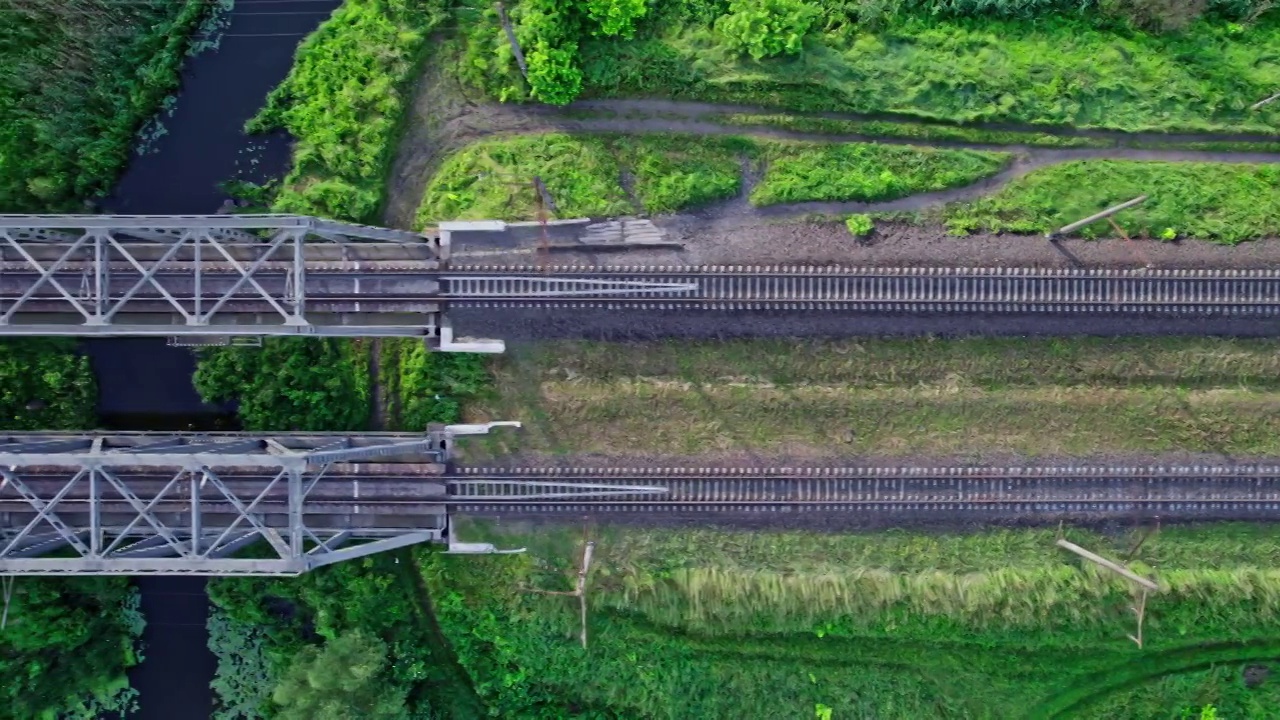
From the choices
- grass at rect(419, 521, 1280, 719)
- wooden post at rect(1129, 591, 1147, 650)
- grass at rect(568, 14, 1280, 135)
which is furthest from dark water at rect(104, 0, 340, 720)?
wooden post at rect(1129, 591, 1147, 650)

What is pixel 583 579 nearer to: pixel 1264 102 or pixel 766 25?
pixel 766 25

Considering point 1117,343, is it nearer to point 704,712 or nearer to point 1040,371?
point 1040,371

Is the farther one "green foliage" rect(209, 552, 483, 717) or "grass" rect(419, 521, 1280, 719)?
"grass" rect(419, 521, 1280, 719)

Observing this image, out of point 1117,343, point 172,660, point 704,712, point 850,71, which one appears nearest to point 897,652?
point 704,712

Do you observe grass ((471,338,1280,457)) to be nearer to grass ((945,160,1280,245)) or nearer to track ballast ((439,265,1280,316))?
track ballast ((439,265,1280,316))

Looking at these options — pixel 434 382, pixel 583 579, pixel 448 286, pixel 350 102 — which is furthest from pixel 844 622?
pixel 350 102

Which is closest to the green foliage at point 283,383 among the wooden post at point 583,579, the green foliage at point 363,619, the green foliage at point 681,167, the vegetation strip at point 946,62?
the green foliage at point 363,619
